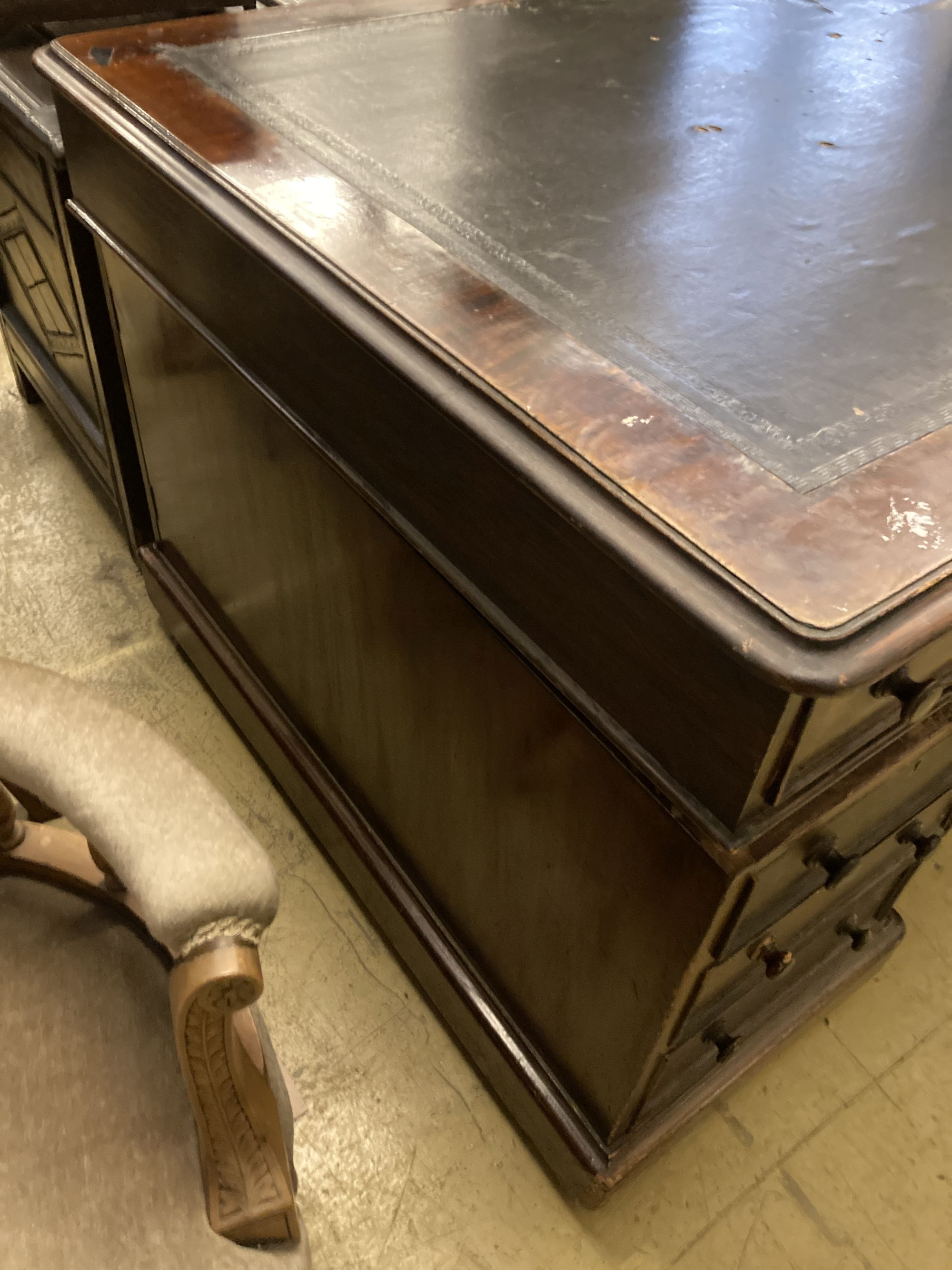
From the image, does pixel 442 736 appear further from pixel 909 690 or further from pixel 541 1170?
pixel 541 1170

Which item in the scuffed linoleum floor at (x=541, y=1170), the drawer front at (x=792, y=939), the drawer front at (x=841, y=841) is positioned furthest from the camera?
the scuffed linoleum floor at (x=541, y=1170)

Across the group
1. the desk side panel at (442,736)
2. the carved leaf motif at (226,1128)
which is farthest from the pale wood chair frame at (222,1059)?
the desk side panel at (442,736)

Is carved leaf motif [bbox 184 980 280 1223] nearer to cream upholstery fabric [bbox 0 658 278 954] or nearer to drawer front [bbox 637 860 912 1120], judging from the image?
cream upholstery fabric [bbox 0 658 278 954]

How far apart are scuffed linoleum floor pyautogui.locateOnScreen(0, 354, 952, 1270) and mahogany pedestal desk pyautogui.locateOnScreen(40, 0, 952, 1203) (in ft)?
0.21

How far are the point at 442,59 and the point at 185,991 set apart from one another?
916mm

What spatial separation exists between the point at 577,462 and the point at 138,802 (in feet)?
1.10

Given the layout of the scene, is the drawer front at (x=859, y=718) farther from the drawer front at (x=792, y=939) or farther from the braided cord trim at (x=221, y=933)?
→ the braided cord trim at (x=221, y=933)

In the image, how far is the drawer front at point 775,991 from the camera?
0.86m

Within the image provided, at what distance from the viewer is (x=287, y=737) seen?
1.25 m

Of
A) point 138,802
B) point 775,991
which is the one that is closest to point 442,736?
point 138,802

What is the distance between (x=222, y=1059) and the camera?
1.93 feet

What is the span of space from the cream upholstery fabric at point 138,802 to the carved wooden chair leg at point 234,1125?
0.03m

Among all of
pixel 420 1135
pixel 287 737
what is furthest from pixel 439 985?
pixel 287 737

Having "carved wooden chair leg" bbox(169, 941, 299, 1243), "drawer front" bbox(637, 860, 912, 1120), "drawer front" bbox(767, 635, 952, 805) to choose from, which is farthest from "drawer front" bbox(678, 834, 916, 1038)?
"carved wooden chair leg" bbox(169, 941, 299, 1243)
